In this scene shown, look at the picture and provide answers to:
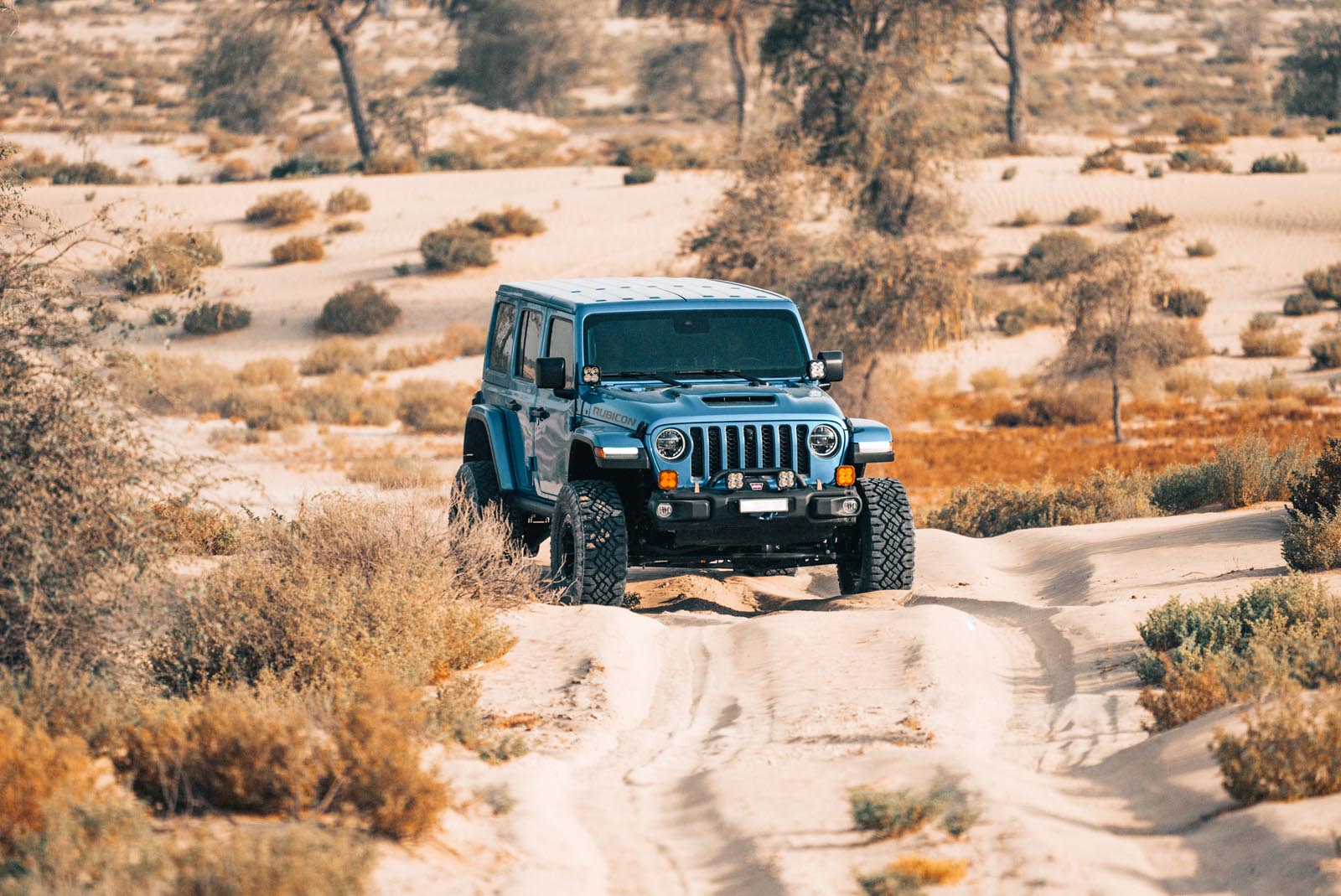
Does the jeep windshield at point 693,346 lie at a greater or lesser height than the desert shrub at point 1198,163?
greater

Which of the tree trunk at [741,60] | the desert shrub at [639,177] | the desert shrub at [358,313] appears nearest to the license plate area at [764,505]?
the desert shrub at [358,313]

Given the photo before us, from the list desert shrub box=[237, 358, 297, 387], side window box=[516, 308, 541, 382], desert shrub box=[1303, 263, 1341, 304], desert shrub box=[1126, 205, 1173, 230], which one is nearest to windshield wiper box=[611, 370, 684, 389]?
side window box=[516, 308, 541, 382]

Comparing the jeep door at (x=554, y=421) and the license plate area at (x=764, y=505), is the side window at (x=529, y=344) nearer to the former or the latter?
the jeep door at (x=554, y=421)

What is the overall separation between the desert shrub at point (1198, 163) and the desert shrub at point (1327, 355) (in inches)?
689

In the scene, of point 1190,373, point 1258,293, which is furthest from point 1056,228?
point 1190,373

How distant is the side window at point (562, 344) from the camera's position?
11.8 meters

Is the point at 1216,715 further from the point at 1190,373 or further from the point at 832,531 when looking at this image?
the point at 1190,373

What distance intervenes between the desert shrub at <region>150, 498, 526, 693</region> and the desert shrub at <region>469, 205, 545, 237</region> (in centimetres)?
3203

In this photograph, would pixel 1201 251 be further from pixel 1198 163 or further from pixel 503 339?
pixel 503 339

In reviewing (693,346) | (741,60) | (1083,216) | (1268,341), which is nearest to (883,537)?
(693,346)

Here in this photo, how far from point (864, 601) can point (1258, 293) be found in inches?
1185

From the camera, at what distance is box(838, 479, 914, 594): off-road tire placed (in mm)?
11484

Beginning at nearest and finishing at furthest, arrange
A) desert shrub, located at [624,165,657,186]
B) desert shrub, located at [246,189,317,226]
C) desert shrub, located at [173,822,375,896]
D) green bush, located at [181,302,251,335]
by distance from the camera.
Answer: desert shrub, located at [173,822,375,896]
green bush, located at [181,302,251,335]
desert shrub, located at [246,189,317,226]
desert shrub, located at [624,165,657,186]

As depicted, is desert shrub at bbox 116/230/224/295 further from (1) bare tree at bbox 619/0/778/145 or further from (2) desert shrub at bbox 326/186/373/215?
(2) desert shrub at bbox 326/186/373/215
